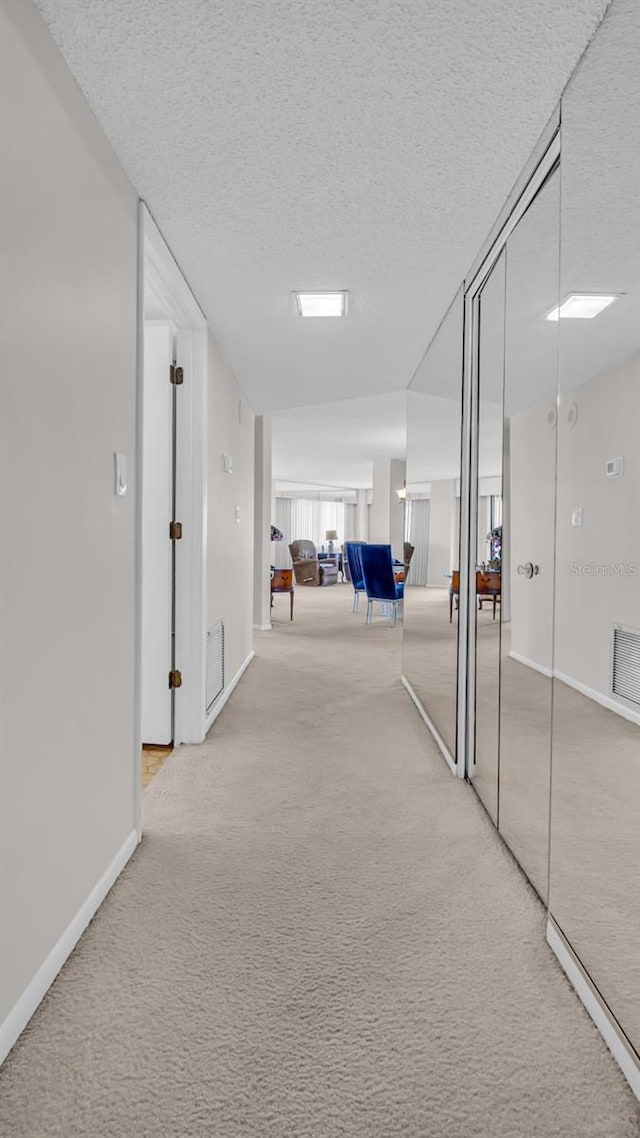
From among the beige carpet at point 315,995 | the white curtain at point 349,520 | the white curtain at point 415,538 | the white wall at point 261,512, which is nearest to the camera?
the beige carpet at point 315,995

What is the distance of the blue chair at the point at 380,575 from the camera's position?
701 centimetres

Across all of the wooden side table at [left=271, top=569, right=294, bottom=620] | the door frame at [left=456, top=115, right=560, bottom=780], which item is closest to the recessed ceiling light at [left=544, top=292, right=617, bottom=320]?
the door frame at [left=456, top=115, right=560, bottom=780]

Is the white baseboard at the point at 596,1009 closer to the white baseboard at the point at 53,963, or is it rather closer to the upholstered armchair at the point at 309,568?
the white baseboard at the point at 53,963

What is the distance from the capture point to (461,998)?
1412mm

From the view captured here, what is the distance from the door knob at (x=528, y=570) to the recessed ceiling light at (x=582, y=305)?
0.70 metres

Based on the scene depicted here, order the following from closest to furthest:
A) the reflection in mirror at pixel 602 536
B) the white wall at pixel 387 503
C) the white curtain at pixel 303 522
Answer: the reflection in mirror at pixel 602 536
the white wall at pixel 387 503
the white curtain at pixel 303 522

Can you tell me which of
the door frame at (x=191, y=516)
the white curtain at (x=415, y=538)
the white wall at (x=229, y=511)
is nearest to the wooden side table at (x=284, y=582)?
the white wall at (x=229, y=511)

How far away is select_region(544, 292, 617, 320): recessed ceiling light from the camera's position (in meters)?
1.35

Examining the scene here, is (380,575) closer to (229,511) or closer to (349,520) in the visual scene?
(229,511)

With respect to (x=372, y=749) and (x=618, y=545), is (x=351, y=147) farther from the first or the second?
(x=372, y=749)

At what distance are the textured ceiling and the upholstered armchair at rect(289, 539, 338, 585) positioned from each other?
10495 mm

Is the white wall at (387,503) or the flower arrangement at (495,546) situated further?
the white wall at (387,503)

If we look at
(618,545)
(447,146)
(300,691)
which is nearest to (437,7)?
(447,146)

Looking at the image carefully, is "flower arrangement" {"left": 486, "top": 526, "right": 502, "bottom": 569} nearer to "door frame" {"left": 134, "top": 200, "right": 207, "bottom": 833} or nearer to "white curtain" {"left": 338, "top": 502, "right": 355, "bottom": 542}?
"door frame" {"left": 134, "top": 200, "right": 207, "bottom": 833}
